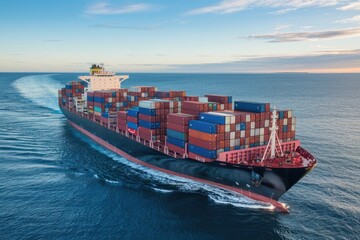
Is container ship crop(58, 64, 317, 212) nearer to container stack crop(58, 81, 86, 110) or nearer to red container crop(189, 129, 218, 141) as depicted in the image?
red container crop(189, 129, 218, 141)

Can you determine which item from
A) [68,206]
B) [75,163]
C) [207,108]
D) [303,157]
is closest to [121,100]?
[75,163]

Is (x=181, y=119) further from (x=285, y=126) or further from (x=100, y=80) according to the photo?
(x=100, y=80)

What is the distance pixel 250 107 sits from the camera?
34594 millimetres

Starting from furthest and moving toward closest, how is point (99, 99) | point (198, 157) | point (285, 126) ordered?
point (99, 99)
point (285, 126)
point (198, 157)

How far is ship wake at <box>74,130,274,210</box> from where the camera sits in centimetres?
2910

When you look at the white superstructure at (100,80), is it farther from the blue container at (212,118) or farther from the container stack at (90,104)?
the blue container at (212,118)

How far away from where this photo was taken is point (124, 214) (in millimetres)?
27078

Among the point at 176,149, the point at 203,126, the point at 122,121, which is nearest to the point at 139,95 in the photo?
the point at 122,121

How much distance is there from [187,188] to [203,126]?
7117 mm

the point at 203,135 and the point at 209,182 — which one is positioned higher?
the point at 203,135

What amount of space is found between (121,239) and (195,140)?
12.5 metres

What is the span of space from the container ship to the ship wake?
1.86 ft

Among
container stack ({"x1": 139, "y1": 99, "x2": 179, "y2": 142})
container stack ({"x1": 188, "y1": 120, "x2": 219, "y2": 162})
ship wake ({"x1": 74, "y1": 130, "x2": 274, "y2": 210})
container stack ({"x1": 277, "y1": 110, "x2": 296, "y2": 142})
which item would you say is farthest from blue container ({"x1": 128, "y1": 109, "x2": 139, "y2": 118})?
container stack ({"x1": 277, "y1": 110, "x2": 296, "y2": 142})

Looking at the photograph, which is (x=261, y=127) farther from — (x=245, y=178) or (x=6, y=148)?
(x=6, y=148)
